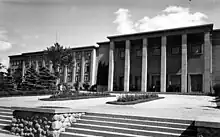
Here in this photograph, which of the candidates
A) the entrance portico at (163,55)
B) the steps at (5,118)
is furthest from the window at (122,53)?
the steps at (5,118)

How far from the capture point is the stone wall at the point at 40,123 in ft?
24.9

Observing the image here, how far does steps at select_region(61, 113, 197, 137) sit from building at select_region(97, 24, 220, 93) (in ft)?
89.5

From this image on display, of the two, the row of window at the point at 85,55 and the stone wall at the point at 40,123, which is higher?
the row of window at the point at 85,55

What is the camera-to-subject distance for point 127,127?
7.56 metres

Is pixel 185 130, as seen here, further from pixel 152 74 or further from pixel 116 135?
pixel 152 74

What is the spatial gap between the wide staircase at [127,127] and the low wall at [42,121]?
292 millimetres

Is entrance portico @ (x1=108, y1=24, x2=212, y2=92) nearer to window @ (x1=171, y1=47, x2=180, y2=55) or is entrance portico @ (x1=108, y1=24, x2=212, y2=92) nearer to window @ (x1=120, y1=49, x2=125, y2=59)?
window @ (x1=171, y1=47, x2=180, y2=55)

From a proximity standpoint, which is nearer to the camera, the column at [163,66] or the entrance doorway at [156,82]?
the column at [163,66]

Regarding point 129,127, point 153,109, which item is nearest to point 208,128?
point 129,127

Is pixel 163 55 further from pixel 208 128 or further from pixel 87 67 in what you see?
pixel 208 128

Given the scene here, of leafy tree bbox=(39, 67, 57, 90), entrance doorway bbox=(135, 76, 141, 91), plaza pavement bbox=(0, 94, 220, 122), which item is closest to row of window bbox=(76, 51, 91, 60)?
leafy tree bbox=(39, 67, 57, 90)

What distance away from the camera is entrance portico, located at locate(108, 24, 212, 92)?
32553 millimetres

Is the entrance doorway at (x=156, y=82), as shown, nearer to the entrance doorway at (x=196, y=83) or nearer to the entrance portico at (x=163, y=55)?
the entrance portico at (x=163, y=55)

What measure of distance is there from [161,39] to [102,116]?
94.9 feet
